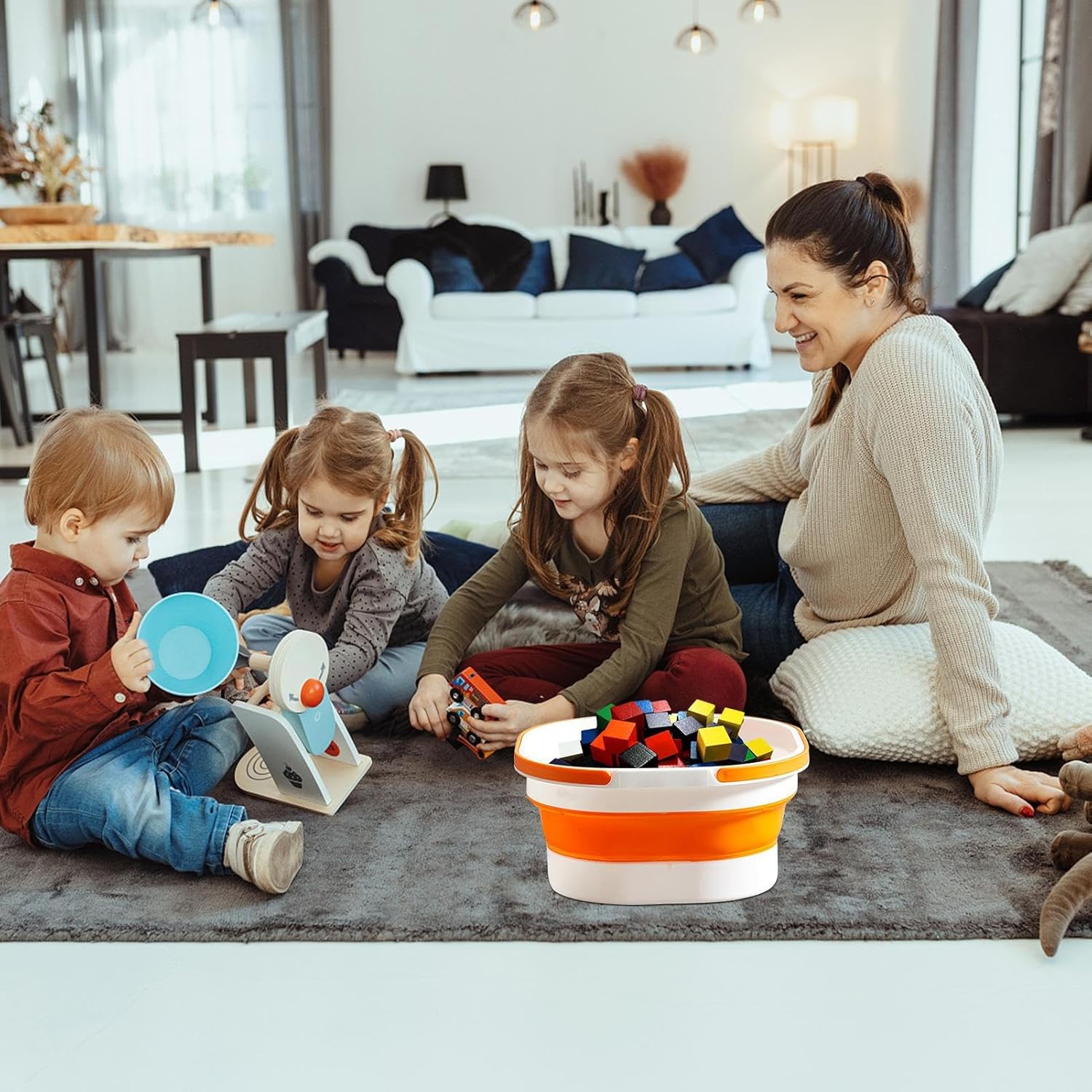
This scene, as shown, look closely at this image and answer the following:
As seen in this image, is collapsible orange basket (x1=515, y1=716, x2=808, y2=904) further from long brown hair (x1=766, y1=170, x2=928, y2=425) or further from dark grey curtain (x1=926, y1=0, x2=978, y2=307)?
dark grey curtain (x1=926, y1=0, x2=978, y2=307)

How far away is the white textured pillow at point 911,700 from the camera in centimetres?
179

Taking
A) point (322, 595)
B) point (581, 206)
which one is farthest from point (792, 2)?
point (322, 595)

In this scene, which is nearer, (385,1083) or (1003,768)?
(385,1083)

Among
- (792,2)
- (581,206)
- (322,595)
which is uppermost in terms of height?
(792,2)

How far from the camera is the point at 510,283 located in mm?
7719

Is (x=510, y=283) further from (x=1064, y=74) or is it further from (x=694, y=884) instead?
(x=694, y=884)

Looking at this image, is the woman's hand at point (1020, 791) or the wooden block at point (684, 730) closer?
the wooden block at point (684, 730)

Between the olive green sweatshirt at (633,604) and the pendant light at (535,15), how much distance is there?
21.5 ft

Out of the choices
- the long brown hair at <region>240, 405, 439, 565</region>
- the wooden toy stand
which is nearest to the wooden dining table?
the long brown hair at <region>240, 405, 439, 565</region>

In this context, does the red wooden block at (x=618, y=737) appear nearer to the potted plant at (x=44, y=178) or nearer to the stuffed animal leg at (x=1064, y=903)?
the stuffed animal leg at (x=1064, y=903)

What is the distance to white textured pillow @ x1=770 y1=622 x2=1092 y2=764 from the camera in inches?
70.4

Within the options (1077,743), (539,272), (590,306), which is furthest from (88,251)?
(539,272)

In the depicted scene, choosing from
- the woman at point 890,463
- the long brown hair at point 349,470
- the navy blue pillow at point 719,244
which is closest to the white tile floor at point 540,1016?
the woman at point 890,463

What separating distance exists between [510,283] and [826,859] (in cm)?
648
